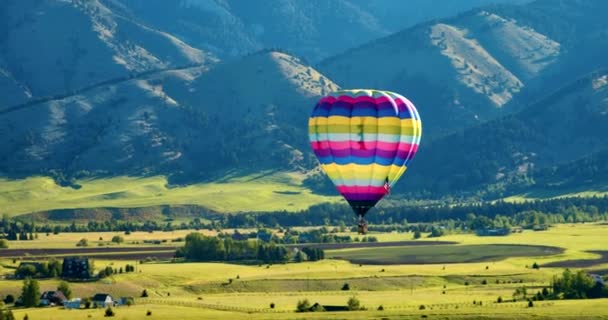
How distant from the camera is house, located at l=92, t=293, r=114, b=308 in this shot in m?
184

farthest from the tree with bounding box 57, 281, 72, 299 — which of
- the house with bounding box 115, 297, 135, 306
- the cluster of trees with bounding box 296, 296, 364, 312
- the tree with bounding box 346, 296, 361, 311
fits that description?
the tree with bounding box 346, 296, 361, 311

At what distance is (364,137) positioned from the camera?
15525 centimetres

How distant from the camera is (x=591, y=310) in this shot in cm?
17038

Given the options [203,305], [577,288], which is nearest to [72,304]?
[203,305]

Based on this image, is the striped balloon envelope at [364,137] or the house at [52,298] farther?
the house at [52,298]

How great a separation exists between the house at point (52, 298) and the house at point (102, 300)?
3770 mm

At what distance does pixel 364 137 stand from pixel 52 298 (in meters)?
52.7

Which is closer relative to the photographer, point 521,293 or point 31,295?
point 31,295

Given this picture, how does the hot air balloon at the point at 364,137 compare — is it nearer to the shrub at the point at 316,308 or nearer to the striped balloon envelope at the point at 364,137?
the striped balloon envelope at the point at 364,137

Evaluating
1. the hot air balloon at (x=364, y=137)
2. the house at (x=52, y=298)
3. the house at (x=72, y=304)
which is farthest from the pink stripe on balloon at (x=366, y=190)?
the house at (x=52, y=298)

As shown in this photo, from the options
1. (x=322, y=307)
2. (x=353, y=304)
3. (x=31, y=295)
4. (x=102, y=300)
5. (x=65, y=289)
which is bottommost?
(x=322, y=307)

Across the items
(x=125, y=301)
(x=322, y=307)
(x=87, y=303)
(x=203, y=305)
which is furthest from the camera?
(x=125, y=301)

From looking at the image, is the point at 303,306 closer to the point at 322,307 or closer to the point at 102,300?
the point at 322,307

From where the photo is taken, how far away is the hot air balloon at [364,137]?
510ft
